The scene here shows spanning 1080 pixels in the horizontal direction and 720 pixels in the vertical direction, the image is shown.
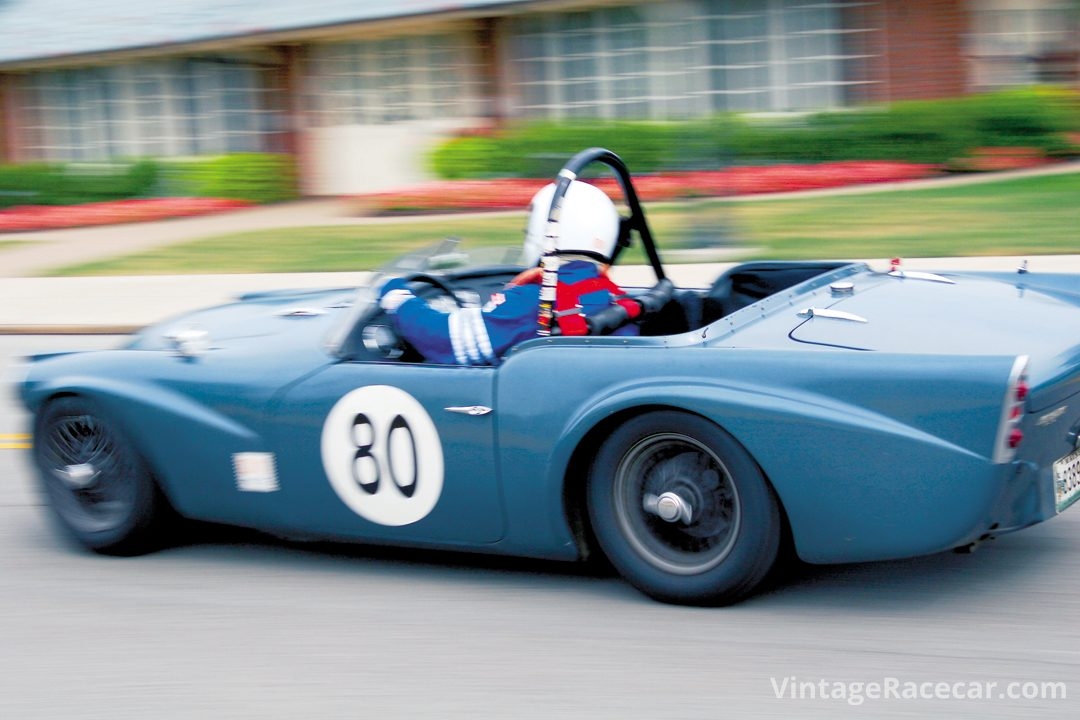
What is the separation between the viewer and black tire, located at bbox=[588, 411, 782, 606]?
4.30m

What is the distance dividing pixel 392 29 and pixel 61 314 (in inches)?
409

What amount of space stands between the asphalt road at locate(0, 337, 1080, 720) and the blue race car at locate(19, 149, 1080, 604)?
198 mm

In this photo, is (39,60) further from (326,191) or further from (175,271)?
(175,271)

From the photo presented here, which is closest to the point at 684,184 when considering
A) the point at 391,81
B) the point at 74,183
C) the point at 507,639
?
the point at 391,81

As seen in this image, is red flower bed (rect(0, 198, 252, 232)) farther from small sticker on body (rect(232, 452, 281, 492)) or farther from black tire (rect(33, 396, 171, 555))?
small sticker on body (rect(232, 452, 281, 492))

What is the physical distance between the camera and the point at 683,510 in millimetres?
4434

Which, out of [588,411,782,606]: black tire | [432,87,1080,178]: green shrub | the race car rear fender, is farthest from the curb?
the race car rear fender

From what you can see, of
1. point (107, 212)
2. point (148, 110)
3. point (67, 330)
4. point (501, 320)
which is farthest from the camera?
point (148, 110)

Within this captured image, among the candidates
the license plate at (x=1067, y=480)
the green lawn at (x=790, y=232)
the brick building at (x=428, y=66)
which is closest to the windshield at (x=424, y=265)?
the license plate at (x=1067, y=480)

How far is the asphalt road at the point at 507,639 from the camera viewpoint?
390 centimetres

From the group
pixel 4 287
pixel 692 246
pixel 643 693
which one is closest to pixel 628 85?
pixel 692 246

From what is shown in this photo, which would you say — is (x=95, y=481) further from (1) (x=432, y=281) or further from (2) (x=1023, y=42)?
(2) (x=1023, y=42)

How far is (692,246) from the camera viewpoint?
12852 millimetres

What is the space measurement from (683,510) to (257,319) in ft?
7.09
